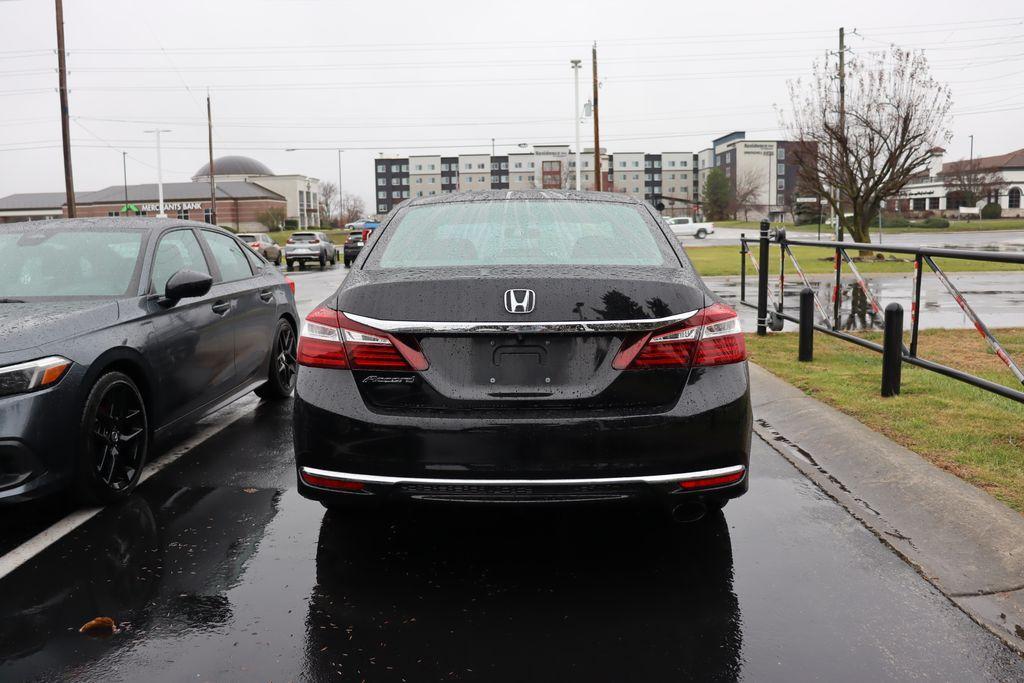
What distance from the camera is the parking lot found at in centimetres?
291

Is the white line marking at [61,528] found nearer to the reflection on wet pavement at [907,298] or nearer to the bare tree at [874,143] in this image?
the reflection on wet pavement at [907,298]

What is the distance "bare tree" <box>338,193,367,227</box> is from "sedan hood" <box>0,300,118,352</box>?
125756 mm

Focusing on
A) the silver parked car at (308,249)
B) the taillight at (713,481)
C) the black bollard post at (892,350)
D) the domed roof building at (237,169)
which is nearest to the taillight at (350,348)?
the taillight at (713,481)

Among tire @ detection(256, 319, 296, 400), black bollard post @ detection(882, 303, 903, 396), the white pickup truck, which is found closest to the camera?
black bollard post @ detection(882, 303, 903, 396)

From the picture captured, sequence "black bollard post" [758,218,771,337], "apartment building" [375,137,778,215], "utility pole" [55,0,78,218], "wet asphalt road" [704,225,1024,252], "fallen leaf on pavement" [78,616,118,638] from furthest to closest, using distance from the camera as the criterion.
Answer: "apartment building" [375,137,778,215] → "wet asphalt road" [704,225,1024,252] → "utility pole" [55,0,78,218] → "black bollard post" [758,218,771,337] → "fallen leaf on pavement" [78,616,118,638]

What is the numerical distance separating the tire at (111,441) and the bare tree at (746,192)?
388 ft

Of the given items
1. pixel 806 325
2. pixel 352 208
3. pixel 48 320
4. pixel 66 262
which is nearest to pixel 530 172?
pixel 352 208

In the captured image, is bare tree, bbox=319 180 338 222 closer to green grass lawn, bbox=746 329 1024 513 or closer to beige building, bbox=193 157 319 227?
beige building, bbox=193 157 319 227

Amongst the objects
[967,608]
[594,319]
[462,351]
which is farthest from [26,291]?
[967,608]

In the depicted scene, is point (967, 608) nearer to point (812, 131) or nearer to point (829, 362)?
point (829, 362)

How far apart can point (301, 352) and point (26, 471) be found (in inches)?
61.2

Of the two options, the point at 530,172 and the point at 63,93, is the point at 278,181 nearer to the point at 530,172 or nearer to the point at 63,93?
the point at 530,172

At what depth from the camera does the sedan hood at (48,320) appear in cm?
412

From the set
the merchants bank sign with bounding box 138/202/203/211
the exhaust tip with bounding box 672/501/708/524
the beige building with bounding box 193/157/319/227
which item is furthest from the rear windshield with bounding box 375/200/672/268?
the beige building with bounding box 193/157/319/227
